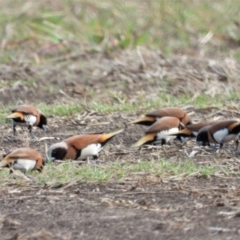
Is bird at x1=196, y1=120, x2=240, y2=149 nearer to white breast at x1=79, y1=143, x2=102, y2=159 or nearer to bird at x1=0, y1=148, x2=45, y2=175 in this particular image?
white breast at x1=79, y1=143, x2=102, y2=159

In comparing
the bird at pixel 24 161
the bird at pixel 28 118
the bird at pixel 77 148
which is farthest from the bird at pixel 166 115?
the bird at pixel 24 161

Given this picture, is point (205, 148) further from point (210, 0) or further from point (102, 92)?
point (210, 0)

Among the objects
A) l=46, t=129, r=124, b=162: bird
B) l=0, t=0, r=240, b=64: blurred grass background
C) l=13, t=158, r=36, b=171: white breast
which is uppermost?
l=13, t=158, r=36, b=171: white breast

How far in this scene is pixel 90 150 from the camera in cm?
688

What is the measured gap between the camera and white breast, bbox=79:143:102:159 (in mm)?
6841

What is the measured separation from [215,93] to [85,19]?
15.8 feet

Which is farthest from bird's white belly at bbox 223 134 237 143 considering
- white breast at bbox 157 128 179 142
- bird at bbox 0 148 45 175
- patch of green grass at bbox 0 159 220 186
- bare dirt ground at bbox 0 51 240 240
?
bird at bbox 0 148 45 175

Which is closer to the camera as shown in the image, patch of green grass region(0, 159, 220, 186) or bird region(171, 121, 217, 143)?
patch of green grass region(0, 159, 220, 186)

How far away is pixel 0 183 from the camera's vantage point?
607 centimetres

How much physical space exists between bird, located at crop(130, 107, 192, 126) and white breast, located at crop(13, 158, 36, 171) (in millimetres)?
1771

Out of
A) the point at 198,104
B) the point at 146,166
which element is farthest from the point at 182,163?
the point at 198,104

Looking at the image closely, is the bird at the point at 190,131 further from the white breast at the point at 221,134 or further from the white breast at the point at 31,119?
the white breast at the point at 31,119

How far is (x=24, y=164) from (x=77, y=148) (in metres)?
0.61

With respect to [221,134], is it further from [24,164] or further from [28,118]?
[28,118]
